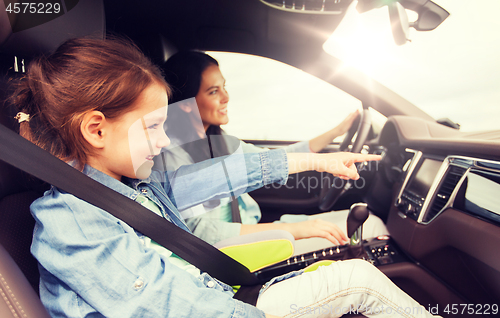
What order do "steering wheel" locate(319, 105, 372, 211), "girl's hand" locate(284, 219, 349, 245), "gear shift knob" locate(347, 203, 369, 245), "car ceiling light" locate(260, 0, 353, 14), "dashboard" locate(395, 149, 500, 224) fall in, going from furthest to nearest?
"steering wheel" locate(319, 105, 372, 211)
"car ceiling light" locate(260, 0, 353, 14)
"gear shift knob" locate(347, 203, 369, 245)
"girl's hand" locate(284, 219, 349, 245)
"dashboard" locate(395, 149, 500, 224)

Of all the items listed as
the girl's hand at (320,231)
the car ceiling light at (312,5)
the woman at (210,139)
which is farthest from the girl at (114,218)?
the car ceiling light at (312,5)

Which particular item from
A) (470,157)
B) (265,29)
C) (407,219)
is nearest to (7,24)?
(265,29)

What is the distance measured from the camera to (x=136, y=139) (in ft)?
2.25

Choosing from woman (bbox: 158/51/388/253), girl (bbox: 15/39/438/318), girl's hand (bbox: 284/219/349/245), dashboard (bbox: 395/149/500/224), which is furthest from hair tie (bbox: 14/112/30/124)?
dashboard (bbox: 395/149/500/224)

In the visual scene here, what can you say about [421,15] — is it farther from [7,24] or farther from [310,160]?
[7,24]

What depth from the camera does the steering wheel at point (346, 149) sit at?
4.34 ft

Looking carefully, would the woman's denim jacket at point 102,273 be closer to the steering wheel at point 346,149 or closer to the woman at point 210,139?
the woman at point 210,139

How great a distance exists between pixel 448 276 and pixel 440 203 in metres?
0.26

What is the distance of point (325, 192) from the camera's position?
5.19ft

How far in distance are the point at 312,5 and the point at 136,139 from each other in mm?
924

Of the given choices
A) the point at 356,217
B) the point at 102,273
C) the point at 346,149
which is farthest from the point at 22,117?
the point at 346,149

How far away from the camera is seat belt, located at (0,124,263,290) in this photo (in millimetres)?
602

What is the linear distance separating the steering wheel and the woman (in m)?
0.05

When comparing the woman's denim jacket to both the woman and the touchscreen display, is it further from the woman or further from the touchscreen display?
the touchscreen display
